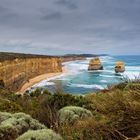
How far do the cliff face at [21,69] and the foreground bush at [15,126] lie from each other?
134 ft

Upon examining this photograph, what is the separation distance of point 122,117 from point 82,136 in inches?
33.9

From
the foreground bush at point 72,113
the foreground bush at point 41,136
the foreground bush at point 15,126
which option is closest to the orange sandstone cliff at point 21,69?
the foreground bush at point 72,113

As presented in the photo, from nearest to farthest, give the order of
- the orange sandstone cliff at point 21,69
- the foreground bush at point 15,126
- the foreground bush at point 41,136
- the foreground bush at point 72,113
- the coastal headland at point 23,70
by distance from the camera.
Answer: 1. the foreground bush at point 41,136
2. the foreground bush at point 15,126
3. the foreground bush at point 72,113
4. the orange sandstone cliff at point 21,69
5. the coastal headland at point 23,70

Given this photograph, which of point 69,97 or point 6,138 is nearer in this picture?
point 6,138

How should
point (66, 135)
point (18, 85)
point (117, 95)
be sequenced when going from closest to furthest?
point (117, 95) < point (66, 135) < point (18, 85)

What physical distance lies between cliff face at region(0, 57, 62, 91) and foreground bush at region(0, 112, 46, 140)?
40877mm

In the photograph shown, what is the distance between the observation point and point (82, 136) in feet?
21.6

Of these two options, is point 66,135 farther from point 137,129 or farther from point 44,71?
point 44,71

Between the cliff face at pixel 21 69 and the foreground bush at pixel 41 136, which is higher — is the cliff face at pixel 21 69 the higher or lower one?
the lower one

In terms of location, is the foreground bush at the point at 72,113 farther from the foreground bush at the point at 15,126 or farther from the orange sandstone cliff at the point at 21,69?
the orange sandstone cliff at the point at 21,69

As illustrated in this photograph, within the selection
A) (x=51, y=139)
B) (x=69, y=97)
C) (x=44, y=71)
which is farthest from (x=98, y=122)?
(x=44, y=71)

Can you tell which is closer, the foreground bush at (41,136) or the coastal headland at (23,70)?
the foreground bush at (41,136)

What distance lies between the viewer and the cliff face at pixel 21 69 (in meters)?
65.6

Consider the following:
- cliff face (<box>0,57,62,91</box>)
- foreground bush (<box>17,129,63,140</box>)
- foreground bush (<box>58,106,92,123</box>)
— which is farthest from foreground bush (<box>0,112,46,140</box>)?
cliff face (<box>0,57,62,91</box>)
